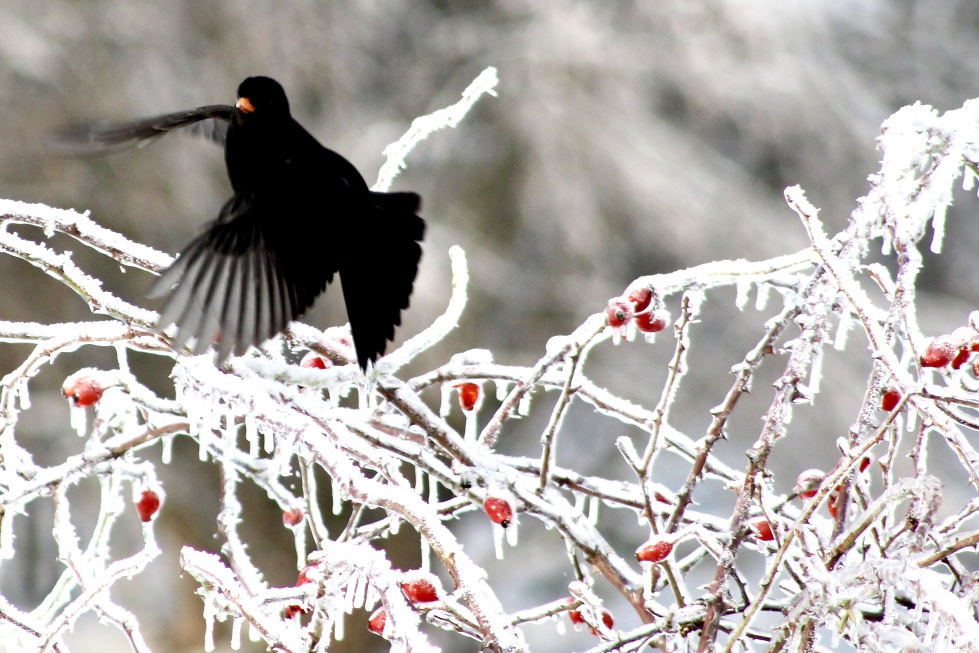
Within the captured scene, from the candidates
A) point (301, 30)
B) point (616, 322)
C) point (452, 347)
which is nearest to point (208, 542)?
point (452, 347)

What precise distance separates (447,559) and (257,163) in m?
0.95

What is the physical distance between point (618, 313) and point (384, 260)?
495mm

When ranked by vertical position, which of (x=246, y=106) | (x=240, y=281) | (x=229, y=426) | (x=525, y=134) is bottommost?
(x=229, y=426)

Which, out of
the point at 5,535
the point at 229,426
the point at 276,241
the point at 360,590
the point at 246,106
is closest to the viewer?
the point at 360,590

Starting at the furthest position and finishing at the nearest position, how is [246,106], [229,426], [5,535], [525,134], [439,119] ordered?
[525,134] → [246,106] → [439,119] → [5,535] → [229,426]

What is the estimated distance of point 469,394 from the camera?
3.60 ft

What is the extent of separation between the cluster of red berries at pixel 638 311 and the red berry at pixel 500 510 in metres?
0.19

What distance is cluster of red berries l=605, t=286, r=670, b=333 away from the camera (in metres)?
0.90

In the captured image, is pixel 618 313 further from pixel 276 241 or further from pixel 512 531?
pixel 276 241

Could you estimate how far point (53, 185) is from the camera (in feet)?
10.8

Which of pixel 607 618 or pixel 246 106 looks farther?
pixel 246 106

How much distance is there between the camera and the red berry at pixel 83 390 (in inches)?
40.5

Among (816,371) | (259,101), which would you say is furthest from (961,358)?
(259,101)

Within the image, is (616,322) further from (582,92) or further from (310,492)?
(582,92)
